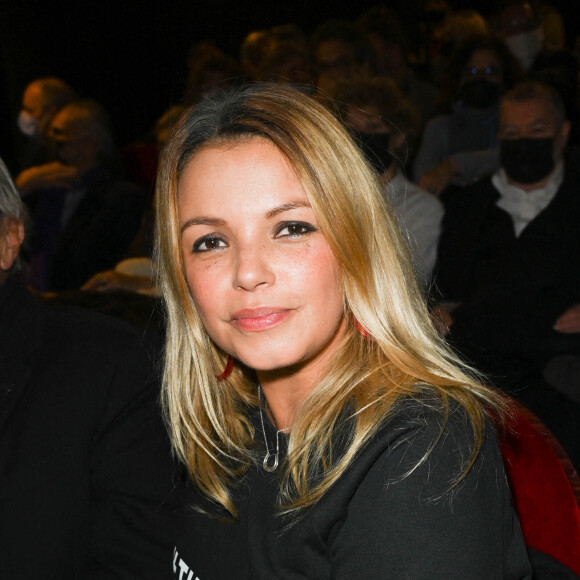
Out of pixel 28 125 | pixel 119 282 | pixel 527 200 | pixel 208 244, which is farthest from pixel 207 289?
pixel 28 125

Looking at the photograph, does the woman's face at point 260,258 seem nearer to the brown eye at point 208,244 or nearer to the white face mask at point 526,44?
the brown eye at point 208,244

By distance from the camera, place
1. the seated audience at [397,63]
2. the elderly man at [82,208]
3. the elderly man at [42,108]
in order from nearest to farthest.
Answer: the elderly man at [82,208] → the elderly man at [42,108] → the seated audience at [397,63]

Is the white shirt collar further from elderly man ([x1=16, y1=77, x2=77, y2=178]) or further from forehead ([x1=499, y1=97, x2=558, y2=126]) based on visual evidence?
elderly man ([x1=16, y1=77, x2=77, y2=178])

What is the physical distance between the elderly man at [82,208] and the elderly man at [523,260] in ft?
5.10

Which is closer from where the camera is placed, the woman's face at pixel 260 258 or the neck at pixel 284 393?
the woman's face at pixel 260 258

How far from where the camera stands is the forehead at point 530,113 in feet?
10.5

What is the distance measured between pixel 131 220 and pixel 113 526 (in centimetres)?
247

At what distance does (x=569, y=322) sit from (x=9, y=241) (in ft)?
6.38

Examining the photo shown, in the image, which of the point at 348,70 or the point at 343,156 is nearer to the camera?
the point at 343,156

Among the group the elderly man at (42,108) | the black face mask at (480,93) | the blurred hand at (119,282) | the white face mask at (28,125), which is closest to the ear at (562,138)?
the black face mask at (480,93)

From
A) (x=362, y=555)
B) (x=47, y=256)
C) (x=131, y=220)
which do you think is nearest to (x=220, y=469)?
(x=362, y=555)

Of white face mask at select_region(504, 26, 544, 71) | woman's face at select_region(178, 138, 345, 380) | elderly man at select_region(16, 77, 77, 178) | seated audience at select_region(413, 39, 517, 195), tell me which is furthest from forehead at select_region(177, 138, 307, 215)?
white face mask at select_region(504, 26, 544, 71)

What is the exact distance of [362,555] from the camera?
1.04 metres

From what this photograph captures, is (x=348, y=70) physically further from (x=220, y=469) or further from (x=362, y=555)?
(x=362, y=555)
